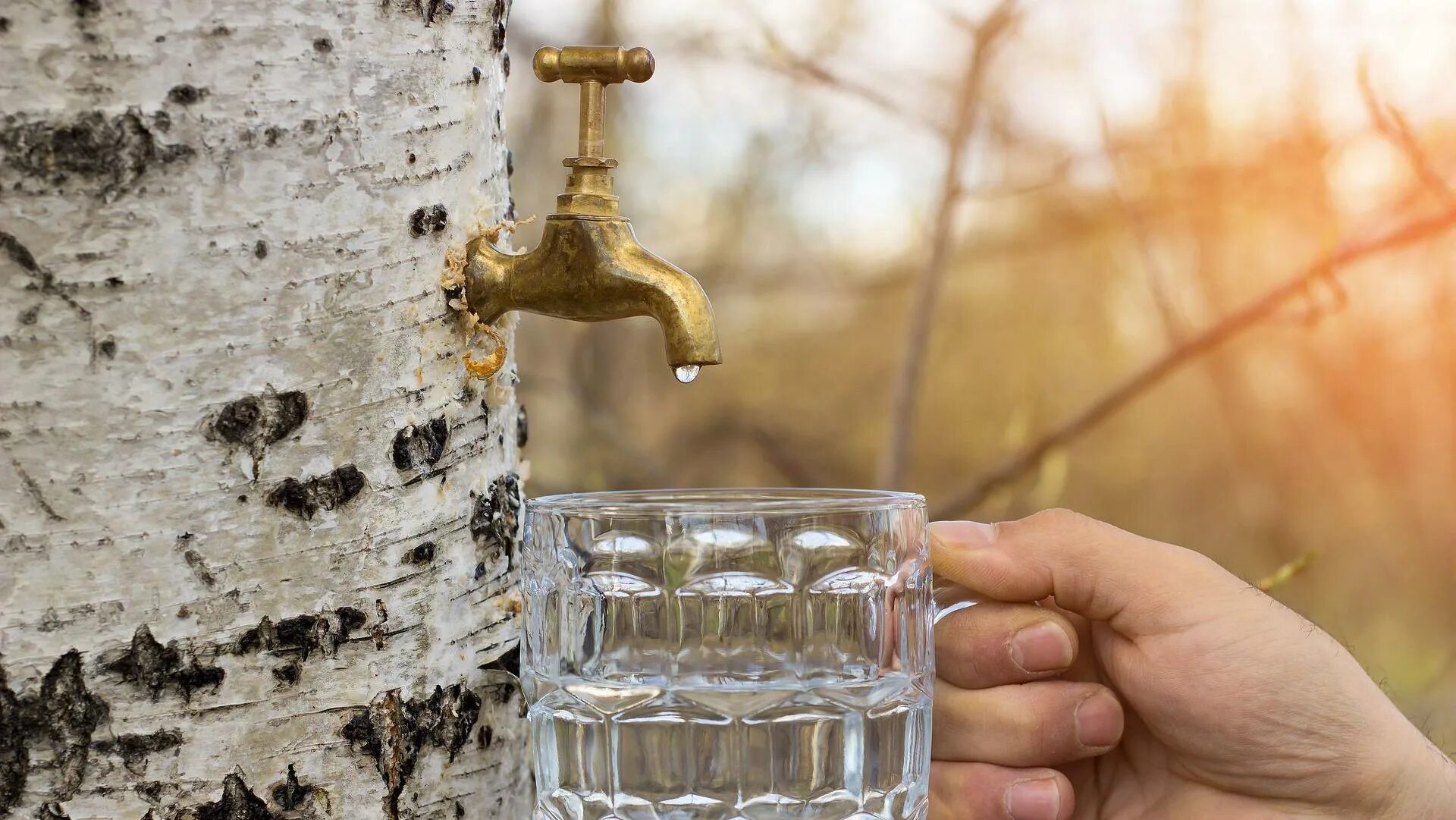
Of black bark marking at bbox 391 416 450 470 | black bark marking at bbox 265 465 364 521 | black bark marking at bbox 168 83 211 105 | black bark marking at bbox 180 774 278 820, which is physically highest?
black bark marking at bbox 168 83 211 105

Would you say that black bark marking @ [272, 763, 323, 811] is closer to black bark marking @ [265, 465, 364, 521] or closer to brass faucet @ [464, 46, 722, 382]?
black bark marking @ [265, 465, 364, 521]

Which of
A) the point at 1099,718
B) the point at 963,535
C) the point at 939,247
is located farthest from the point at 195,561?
the point at 939,247

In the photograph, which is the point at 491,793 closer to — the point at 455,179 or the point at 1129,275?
the point at 455,179

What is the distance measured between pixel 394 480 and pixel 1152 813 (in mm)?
587

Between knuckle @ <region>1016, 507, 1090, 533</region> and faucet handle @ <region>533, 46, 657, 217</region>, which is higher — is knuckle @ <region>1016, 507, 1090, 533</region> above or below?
below

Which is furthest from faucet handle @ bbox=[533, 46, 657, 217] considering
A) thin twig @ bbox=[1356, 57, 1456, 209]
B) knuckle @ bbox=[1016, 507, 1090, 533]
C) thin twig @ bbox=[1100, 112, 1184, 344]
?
thin twig @ bbox=[1100, 112, 1184, 344]

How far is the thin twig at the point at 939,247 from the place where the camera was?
81.4 inches

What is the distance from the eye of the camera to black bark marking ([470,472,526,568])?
0.69 meters

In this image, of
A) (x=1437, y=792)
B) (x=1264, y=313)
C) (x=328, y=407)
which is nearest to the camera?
(x=328, y=407)

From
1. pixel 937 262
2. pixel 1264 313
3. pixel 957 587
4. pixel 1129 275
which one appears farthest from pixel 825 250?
pixel 957 587

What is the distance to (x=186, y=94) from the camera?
22.2 inches

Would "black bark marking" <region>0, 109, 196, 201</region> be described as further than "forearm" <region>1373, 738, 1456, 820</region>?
No

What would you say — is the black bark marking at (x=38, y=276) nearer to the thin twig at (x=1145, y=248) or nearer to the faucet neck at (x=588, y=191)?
the faucet neck at (x=588, y=191)

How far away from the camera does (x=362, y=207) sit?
2.02 ft
